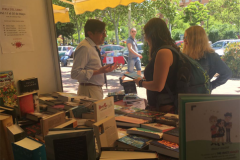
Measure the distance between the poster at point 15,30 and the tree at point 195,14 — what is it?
762 centimetres

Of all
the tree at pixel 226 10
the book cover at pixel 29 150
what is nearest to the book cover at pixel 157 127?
the book cover at pixel 29 150

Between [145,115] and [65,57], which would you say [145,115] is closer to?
[145,115]

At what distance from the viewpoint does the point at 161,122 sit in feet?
4.83

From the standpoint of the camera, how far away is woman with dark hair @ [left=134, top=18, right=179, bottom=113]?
176 centimetres

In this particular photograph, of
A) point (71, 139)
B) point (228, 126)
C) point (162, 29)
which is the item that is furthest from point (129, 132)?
point (162, 29)

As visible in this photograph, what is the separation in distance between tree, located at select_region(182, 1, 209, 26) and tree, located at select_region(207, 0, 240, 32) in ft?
0.93

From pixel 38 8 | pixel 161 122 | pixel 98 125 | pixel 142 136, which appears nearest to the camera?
pixel 98 125

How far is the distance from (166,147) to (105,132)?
0.33 metres

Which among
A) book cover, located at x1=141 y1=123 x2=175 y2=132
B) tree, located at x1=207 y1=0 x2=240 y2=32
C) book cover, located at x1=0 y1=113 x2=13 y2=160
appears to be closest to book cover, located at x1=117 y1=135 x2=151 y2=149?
book cover, located at x1=141 y1=123 x2=175 y2=132

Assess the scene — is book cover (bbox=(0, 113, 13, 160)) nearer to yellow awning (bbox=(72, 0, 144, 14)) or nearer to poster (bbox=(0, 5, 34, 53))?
poster (bbox=(0, 5, 34, 53))

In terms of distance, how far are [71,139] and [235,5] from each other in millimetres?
7313

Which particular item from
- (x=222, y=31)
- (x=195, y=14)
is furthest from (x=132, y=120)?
(x=195, y=14)

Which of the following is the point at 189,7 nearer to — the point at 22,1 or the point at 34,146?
the point at 22,1

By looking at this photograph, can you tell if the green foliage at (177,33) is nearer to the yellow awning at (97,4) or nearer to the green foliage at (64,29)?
the green foliage at (64,29)
